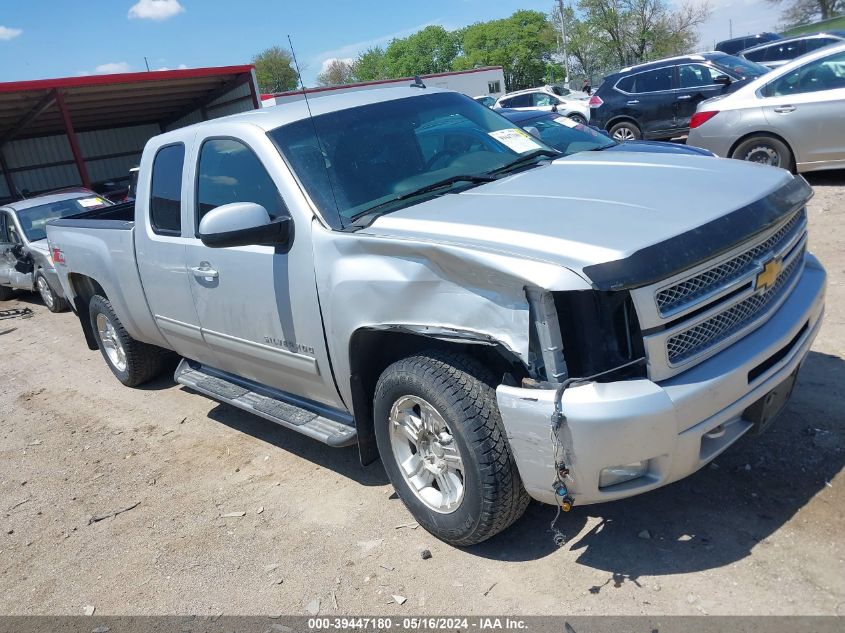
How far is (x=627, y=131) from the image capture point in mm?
14242

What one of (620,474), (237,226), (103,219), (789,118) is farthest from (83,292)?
(789,118)

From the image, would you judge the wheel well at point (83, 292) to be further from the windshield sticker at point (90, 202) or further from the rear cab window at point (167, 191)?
the windshield sticker at point (90, 202)

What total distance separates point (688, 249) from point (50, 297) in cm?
1010

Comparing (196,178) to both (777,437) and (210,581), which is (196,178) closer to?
(210,581)

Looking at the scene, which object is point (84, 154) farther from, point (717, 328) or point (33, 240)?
point (717, 328)

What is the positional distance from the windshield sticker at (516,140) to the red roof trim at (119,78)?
15719 mm

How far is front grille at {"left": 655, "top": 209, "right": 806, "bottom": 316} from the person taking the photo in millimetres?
2643

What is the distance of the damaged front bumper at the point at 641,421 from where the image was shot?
102 inches

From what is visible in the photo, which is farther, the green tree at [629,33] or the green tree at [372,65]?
the green tree at [372,65]

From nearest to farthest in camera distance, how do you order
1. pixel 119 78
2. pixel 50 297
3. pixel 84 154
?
1. pixel 50 297
2. pixel 119 78
3. pixel 84 154

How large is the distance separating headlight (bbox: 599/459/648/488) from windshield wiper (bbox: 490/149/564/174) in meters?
1.85

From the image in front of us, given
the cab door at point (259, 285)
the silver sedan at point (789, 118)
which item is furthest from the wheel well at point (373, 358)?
the silver sedan at point (789, 118)

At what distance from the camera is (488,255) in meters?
2.74

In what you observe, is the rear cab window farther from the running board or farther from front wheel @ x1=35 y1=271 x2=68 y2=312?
front wheel @ x1=35 y1=271 x2=68 y2=312
